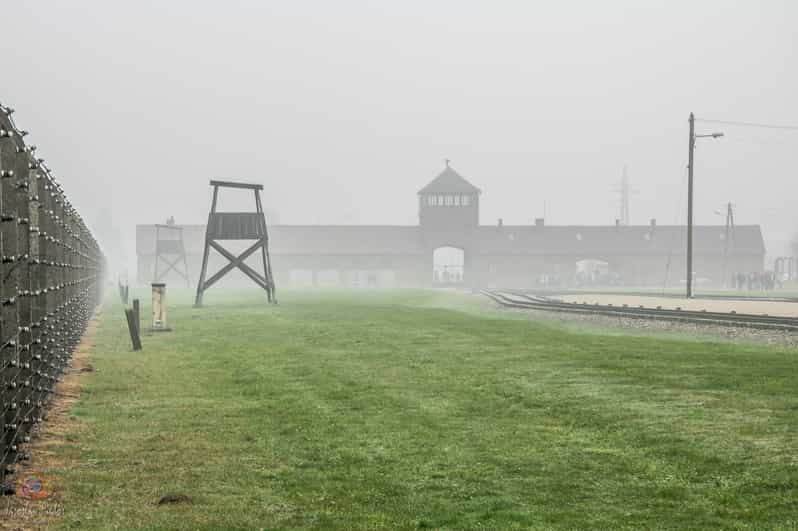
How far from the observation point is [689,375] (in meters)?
12.6

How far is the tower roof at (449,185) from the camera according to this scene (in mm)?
93000

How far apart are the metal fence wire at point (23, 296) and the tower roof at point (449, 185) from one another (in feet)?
265

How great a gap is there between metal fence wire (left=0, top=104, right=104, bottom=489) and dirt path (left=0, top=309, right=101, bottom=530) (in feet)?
0.38

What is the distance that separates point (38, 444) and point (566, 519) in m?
4.70

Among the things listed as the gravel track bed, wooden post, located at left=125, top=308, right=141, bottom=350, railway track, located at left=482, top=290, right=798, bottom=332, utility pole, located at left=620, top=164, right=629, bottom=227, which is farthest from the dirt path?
utility pole, located at left=620, top=164, right=629, bottom=227

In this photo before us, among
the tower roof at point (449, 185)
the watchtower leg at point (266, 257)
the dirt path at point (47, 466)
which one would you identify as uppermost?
the tower roof at point (449, 185)

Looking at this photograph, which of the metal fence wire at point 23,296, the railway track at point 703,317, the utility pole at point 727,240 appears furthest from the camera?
the utility pole at point 727,240

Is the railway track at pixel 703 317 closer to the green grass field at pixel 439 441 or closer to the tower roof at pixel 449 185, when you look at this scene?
the green grass field at pixel 439 441

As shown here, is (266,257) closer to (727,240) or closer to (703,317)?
(703,317)

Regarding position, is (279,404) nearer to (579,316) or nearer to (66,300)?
(66,300)

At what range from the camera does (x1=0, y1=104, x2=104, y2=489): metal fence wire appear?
23.4 feet

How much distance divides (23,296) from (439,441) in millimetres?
3836

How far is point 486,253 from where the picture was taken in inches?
3644

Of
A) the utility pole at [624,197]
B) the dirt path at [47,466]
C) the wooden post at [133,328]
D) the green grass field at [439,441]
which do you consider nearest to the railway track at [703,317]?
the green grass field at [439,441]
